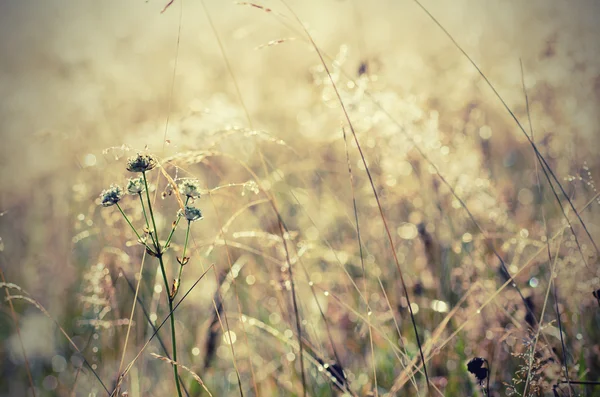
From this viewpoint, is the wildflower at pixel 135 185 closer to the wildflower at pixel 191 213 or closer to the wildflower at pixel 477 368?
the wildflower at pixel 191 213

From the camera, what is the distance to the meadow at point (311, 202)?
5.31 ft

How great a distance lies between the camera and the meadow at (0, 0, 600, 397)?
5.31 ft

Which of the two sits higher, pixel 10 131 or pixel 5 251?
pixel 10 131

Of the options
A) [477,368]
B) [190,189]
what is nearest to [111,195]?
[190,189]

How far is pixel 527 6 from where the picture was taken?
2.47m

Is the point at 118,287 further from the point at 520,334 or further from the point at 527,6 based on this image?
the point at 527,6

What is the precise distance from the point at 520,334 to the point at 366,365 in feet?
1.63

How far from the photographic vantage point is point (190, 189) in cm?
99

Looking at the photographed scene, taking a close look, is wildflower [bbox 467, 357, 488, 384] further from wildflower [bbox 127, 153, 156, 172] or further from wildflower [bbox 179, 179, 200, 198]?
wildflower [bbox 127, 153, 156, 172]

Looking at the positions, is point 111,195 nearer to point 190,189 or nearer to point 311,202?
point 190,189

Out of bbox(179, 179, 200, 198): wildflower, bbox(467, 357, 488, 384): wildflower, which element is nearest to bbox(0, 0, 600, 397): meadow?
bbox(179, 179, 200, 198): wildflower

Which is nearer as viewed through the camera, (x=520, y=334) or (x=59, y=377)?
(x=520, y=334)

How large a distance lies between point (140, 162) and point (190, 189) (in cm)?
11

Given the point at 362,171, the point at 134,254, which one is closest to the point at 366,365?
the point at 134,254
